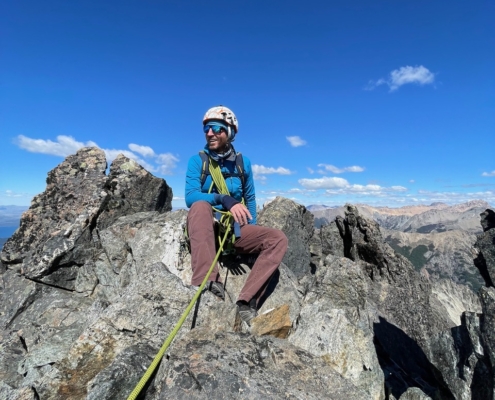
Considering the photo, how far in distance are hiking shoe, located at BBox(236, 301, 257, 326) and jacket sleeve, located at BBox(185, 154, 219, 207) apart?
2.92 meters

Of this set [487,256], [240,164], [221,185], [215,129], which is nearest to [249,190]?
[240,164]

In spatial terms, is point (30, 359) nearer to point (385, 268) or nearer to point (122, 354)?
point (122, 354)

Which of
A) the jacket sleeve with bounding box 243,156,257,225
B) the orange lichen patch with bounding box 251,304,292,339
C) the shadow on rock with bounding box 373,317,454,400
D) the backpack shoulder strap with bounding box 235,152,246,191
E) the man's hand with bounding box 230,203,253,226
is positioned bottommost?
the shadow on rock with bounding box 373,317,454,400

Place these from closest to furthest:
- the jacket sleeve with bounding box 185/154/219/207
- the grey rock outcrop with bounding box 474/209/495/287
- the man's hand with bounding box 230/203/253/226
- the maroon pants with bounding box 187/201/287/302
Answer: the maroon pants with bounding box 187/201/287/302
the grey rock outcrop with bounding box 474/209/495/287
the man's hand with bounding box 230/203/253/226
the jacket sleeve with bounding box 185/154/219/207

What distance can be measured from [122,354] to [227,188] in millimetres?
5808

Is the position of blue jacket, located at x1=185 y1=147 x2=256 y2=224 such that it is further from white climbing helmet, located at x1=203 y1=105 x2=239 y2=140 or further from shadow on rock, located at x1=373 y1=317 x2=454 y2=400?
shadow on rock, located at x1=373 y1=317 x2=454 y2=400

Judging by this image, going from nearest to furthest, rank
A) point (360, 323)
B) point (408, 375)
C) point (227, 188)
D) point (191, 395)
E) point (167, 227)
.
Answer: point (191, 395), point (360, 323), point (408, 375), point (227, 188), point (167, 227)

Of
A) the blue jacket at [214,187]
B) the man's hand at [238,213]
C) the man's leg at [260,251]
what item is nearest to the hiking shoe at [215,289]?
the man's leg at [260,251]

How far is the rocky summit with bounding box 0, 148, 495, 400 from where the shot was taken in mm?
5000

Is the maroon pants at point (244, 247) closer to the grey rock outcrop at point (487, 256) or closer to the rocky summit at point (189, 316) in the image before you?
the rocky summit at point (189, 316)

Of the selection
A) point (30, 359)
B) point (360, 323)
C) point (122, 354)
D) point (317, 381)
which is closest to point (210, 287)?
point (122, 354)

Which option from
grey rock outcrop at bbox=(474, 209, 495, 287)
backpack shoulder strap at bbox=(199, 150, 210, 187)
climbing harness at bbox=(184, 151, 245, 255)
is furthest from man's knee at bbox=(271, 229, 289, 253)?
grey rock outcrop at bbox=(474, 209, 495, 287)

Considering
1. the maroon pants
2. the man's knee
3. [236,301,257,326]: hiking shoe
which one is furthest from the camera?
the man's knee

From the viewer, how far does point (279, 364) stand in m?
5.16
